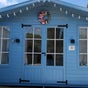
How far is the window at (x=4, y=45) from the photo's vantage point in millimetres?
11625

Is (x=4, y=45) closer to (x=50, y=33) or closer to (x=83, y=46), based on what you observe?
(x=50, y=33)

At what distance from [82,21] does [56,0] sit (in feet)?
4.53

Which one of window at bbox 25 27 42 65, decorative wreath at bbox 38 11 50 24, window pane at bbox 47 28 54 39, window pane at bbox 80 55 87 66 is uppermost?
decorative wreath at bbox 38 11 50 24

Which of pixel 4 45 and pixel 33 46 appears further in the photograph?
pixel 4 45

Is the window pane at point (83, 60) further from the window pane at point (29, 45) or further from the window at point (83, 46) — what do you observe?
the window pane at point (29, 45)

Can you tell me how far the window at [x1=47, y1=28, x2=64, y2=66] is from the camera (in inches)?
451

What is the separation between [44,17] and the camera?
1146 centimetres

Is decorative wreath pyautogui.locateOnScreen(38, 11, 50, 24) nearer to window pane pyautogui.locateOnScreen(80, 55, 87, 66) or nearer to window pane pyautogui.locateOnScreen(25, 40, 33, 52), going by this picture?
window pane pyautogui.locateOnScreen(25, 40, 33, 52)

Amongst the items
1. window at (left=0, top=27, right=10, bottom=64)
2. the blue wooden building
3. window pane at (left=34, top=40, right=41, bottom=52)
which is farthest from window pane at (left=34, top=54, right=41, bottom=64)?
window at (left=0, top=27, right=10, bottom=64)

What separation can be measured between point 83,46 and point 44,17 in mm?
1896

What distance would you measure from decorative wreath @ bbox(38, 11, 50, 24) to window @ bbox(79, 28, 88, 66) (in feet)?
4.60

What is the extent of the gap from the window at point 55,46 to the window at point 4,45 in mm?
1623

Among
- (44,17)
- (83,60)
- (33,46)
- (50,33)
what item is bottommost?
(83,60)

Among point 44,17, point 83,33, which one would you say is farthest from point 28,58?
point 83,33
